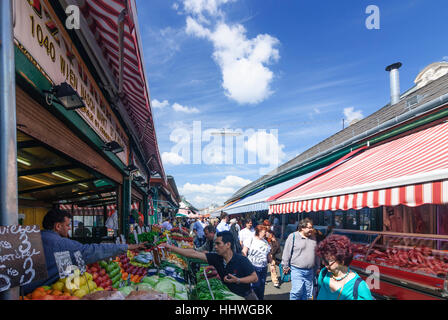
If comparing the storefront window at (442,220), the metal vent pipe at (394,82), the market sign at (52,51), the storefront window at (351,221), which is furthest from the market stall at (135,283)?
the metal vent pipe at (394,82)

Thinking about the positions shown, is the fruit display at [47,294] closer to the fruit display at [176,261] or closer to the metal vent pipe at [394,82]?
the fruit display at [176,261]

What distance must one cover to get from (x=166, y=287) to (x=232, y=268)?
0.80 metres

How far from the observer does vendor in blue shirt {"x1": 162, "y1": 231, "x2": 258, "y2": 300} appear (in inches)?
132

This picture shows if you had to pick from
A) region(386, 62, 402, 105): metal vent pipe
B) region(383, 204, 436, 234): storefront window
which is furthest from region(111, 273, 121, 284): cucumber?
region(386, 62, 402, 105): metal vent pipe

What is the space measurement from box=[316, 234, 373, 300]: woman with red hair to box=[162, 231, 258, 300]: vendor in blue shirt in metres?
0.78

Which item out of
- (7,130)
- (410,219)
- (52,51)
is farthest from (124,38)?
(410,219)

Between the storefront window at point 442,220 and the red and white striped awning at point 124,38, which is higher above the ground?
the red and white striped awning at point 124,38

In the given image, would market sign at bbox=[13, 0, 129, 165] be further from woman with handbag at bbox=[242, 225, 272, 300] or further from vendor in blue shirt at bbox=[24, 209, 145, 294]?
woman with handbag at bbox=[242, 225, 272, 300]

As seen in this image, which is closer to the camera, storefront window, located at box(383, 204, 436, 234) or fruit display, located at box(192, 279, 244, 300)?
fruit display, located at box(192, 279, 244, 300)

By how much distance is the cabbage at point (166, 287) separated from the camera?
9.89 ft

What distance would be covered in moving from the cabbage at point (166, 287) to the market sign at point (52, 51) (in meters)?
2.41

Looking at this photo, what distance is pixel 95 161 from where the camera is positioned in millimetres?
5469
